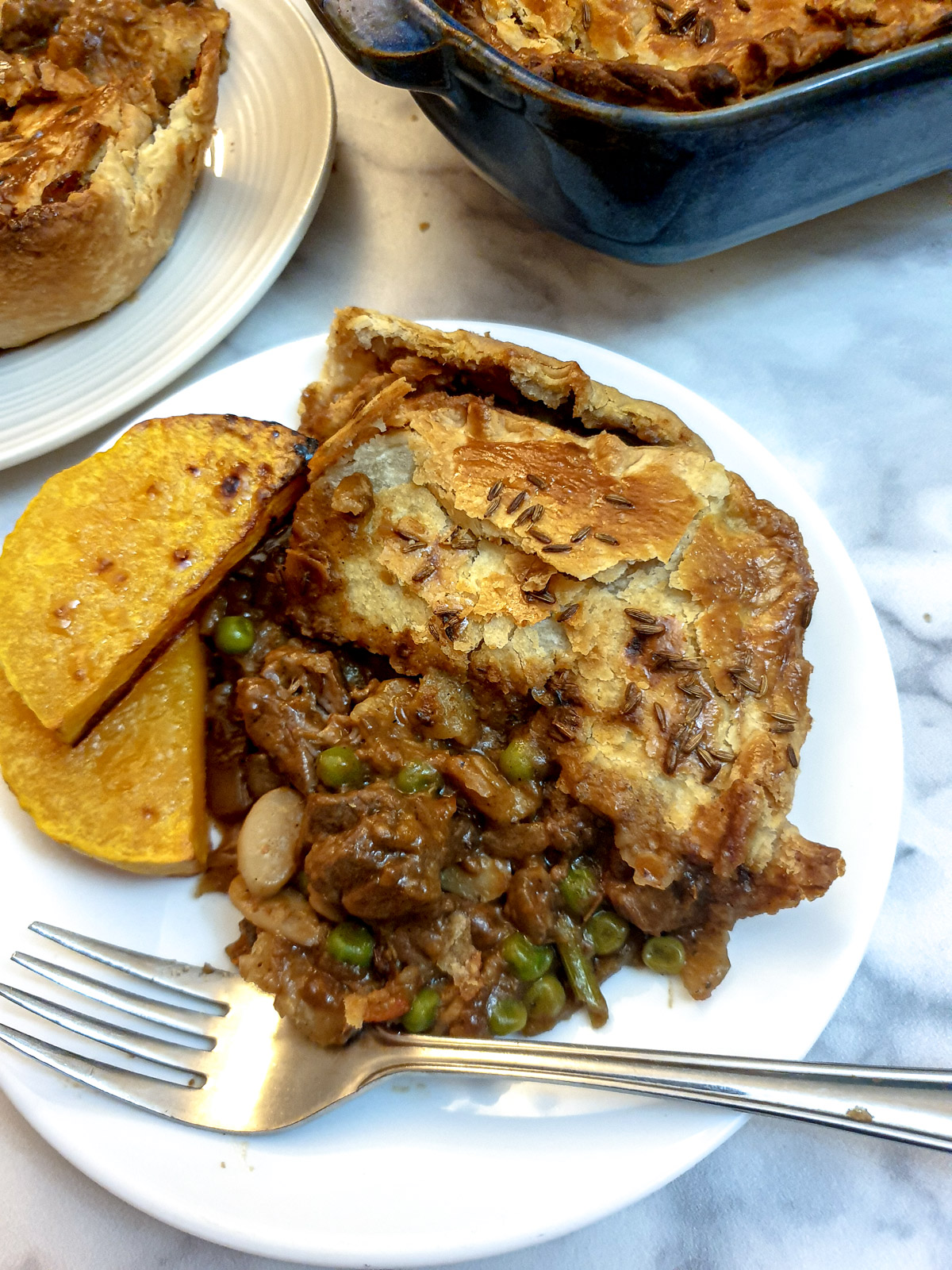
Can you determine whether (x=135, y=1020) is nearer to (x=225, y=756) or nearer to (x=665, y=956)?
(x=225, y=756)

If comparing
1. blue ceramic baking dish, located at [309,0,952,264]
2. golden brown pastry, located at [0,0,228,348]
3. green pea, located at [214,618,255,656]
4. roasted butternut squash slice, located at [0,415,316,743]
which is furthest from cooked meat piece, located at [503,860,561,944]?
golden brown pastry, located at [0,0,228,348]

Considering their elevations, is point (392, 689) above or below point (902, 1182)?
above

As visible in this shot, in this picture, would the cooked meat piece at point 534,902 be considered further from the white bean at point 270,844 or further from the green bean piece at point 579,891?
the white bean at point 270,844

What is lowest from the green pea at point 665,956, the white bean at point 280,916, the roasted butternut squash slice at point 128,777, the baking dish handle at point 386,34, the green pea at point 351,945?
the green pea at point 665,956

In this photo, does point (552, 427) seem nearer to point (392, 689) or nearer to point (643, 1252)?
point (392, 689)

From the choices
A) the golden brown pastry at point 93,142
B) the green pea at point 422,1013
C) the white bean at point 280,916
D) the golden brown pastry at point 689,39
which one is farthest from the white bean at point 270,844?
the golden brown pastry at point 689,39

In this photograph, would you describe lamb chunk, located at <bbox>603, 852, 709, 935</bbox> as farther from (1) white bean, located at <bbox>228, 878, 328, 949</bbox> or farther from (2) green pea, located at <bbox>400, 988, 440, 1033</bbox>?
(1) white bean, located at <bbox>228, 878, 328, 949</bbox>

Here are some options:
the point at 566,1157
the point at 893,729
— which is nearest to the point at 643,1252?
the point at 566,1157
